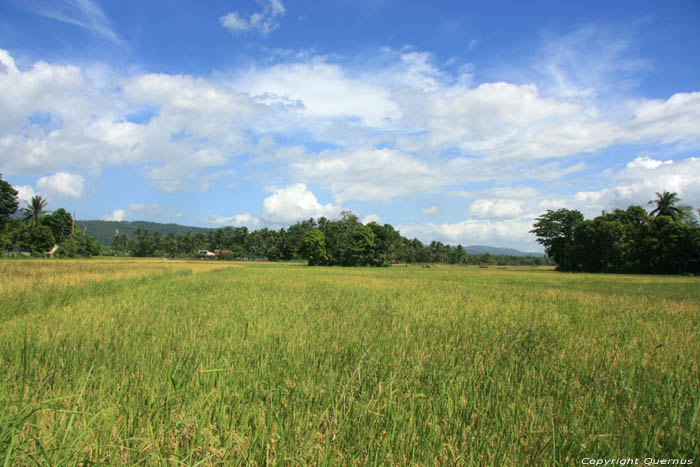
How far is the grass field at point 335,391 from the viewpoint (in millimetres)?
1952

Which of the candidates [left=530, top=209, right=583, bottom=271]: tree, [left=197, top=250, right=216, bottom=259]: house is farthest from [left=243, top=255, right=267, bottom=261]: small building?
[left=530, top=209, right=583, bottom=271]: tree

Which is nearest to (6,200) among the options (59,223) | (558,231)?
(59,223)

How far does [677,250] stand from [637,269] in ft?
16.7

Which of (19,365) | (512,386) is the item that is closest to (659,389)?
(512,386)

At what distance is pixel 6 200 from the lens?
5447 cm

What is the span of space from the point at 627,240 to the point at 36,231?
99095 millimetres

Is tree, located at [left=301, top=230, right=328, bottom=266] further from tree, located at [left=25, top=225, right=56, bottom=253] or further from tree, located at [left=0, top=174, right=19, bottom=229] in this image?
tree, located at [left=0, top=174, right=19, bottom=229]

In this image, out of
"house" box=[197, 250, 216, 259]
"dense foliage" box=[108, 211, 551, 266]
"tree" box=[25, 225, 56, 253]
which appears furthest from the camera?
"house" box=[197, 250, 216, 259]

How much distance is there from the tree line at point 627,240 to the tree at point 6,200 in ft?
309

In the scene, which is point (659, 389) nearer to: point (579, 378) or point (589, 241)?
point (579, 378)

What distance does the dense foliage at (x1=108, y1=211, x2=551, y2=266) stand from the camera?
216 ft

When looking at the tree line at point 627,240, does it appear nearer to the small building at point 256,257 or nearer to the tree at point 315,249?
the tree at point 315,249

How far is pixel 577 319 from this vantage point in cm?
734

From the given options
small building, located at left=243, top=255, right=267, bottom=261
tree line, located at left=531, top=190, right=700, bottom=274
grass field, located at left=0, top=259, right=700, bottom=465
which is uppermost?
tree line, located at left=531, top=190, right=700, bottom=274
